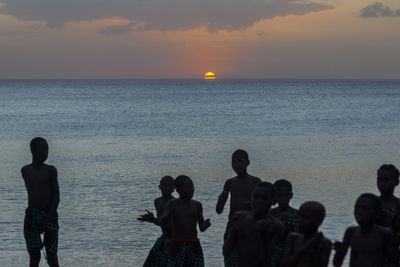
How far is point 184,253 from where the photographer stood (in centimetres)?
781

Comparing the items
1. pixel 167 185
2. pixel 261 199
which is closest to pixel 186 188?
pixel 167 185

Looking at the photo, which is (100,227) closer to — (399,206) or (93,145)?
(399,206)

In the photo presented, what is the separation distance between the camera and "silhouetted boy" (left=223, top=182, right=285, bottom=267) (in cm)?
560

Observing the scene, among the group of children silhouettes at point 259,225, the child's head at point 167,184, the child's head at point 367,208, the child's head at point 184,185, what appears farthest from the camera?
the child's head at point 167,184

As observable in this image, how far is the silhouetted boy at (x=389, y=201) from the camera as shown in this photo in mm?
6594

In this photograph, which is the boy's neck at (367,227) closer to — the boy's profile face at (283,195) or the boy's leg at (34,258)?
the boy's profile face at (283,195)

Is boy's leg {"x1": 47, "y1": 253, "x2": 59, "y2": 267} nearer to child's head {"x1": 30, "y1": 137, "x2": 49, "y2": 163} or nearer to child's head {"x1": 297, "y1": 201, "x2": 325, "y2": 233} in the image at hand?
child's head {"x1": 30, "y1": 137, "x2": 49, "y2": 163}

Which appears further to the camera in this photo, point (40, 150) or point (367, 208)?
point (40, 150)

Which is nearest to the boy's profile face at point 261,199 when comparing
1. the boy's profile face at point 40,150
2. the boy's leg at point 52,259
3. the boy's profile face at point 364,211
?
the boy's profile face at point 364,211

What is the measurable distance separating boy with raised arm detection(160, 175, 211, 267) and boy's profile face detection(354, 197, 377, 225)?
7.63ft

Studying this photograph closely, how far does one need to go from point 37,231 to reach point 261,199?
3.72 meters

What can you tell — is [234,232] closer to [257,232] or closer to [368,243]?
[257,232]

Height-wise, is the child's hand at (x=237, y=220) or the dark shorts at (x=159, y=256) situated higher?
the child's hand at (x=237, y=220)

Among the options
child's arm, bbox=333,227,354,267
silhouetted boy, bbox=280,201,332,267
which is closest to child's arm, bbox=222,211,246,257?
silhouetted boy, bbox=280,201,332,267
